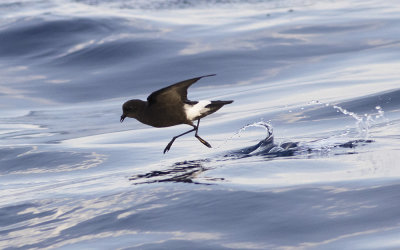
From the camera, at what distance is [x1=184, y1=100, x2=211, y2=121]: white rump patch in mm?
6039

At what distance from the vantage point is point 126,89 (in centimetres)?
1187

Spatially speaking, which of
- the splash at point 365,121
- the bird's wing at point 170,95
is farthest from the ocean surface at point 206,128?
the bird's wing at point 170,95

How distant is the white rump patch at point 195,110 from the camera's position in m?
6.04

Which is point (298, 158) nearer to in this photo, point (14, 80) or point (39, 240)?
point (39, 240)

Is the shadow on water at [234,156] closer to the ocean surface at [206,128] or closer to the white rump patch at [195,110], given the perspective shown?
the ocean surface at [206,128]

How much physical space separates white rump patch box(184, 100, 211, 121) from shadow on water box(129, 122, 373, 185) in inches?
16.9

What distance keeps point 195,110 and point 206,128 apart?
290 cm

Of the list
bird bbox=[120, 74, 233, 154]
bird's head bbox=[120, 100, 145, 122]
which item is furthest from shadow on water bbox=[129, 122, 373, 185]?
bird's head bbox=[120, 100, 145, 122]

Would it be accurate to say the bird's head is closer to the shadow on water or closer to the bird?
the bird

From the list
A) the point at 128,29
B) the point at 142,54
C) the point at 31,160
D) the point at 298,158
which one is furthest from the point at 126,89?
the point at 298,158

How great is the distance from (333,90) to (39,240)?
6.00 metres

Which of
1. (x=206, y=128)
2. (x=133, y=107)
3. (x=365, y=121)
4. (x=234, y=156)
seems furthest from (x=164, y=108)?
(x=206, y=128)

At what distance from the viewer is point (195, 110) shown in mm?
6090

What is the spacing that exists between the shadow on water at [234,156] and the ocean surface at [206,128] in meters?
0.02
